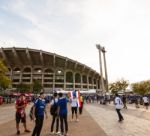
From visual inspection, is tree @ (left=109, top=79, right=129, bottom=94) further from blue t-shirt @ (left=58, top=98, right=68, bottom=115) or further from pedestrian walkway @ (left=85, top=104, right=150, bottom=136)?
blue t-shirt @ (left=58, top=98, right=68, bottom=115)

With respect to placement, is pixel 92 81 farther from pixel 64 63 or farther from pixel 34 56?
pixel 34 56

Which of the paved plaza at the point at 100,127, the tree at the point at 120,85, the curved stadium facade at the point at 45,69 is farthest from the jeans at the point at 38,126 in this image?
the tree at the point at 120,85

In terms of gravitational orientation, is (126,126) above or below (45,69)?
below

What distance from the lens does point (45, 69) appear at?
10319cm

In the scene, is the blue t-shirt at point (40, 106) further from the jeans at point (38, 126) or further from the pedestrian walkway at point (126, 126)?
the pedestrian walkway at point (126, 126)

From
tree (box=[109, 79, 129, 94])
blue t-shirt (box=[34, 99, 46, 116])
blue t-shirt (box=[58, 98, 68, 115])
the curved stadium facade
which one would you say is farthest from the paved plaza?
tree (box=[109, 79, 129, 94])

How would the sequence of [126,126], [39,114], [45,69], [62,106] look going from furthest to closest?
[45,69]
[126,126]
[62,106]
[39,114]

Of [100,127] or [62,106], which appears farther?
[100,127]

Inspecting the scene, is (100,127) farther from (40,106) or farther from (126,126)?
(40,106)

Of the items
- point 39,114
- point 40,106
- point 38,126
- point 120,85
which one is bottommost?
point 38,126

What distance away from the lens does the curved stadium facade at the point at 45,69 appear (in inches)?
3816

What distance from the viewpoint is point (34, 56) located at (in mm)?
98125

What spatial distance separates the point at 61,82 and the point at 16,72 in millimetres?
17570

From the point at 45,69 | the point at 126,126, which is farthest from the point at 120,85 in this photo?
the point at 126,126
